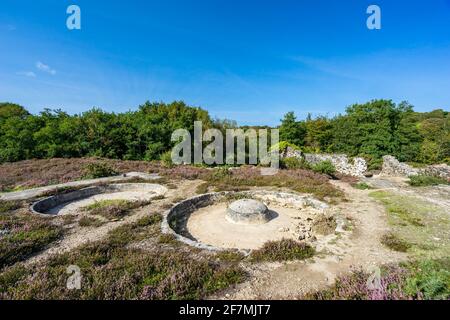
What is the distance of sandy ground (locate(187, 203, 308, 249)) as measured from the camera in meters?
8.16

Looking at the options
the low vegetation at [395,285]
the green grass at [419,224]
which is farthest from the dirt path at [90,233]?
the green grass at [419,224]

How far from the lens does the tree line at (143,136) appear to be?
24.5 m

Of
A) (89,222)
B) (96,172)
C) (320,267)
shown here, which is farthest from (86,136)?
(320,267)

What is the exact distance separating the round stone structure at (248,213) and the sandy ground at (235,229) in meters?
0.20

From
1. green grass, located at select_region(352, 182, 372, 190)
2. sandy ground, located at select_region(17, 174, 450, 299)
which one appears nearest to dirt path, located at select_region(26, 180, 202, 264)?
sandy ground, located at select_region(17, 174, 450, 299)

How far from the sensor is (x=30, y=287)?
4.86m

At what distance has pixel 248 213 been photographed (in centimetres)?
957

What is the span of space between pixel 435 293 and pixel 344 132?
28118mm

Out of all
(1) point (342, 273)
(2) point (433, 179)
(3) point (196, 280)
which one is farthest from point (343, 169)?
(3) point (196, 280)

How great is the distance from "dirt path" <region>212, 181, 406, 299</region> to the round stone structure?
309 cm

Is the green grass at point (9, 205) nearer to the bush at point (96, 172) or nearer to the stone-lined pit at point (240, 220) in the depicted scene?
the bush at point (96, 172)

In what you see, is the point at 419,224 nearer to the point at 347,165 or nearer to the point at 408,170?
the point at 408,170
